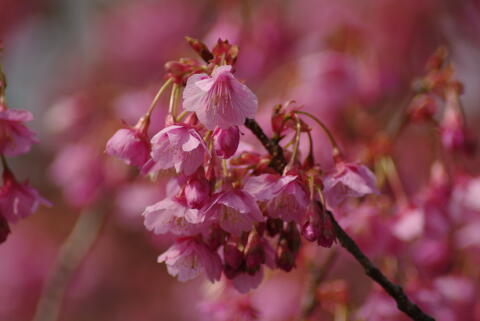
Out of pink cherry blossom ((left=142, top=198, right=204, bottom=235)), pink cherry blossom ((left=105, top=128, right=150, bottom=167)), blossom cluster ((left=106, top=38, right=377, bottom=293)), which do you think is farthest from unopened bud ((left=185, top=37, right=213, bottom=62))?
pink cherry blossom ((left=142, top=198, right=204, bottom=235))

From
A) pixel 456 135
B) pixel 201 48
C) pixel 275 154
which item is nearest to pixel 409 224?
pixel 456 135

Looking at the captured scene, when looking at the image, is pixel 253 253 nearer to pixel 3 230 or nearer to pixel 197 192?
pixel 197 192

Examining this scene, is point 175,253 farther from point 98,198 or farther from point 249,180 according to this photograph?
point 98,198

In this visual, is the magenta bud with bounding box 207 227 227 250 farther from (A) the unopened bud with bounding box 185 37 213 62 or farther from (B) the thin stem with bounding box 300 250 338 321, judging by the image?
(B) the thin stem with bounding box 300 250 338 321

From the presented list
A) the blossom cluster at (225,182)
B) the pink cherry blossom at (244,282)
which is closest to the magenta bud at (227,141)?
the blossom cluster at (225,182)

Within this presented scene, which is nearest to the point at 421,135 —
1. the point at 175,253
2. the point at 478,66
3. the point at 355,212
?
the point at 478,66

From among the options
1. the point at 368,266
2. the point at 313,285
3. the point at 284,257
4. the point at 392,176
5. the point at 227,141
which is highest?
the point at 227,141
